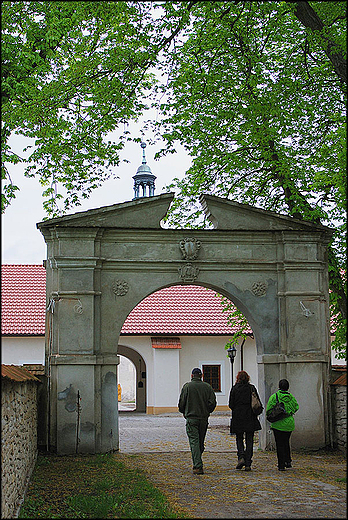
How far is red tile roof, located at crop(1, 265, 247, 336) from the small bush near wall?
56.5 ft

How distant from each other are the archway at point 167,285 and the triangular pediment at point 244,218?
0.07 ft

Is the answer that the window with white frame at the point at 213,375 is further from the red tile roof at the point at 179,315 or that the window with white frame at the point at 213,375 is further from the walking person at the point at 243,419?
the walking person at the point at 243,419

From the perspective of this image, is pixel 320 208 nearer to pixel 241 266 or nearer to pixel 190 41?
pixel 241 266

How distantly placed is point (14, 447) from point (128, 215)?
21.1 feet

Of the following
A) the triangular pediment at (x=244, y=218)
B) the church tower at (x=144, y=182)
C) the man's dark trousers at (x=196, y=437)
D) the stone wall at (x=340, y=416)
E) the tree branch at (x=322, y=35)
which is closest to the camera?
the man's dark trousers at (x=196, y=437)

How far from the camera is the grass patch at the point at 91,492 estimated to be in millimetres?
7406

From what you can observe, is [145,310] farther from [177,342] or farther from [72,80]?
[72,80]

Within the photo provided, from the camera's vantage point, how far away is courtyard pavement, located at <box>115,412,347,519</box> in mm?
7691

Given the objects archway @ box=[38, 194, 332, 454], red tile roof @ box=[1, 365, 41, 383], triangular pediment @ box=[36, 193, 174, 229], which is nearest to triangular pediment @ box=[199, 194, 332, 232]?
archway @ box=[38, 194, 332, 454]

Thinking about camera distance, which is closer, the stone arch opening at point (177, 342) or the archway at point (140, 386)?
the stone arch opening at point (177, 342)

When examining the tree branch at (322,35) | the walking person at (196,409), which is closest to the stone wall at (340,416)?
the walking person at (196,409)

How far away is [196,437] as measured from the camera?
10516 millimetres

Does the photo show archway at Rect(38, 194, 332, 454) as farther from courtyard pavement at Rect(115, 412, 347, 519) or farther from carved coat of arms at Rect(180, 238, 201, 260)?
courtyard pavement at Rect(115, 412, 347, 519)

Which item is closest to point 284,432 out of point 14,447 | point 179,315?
point 14,447
